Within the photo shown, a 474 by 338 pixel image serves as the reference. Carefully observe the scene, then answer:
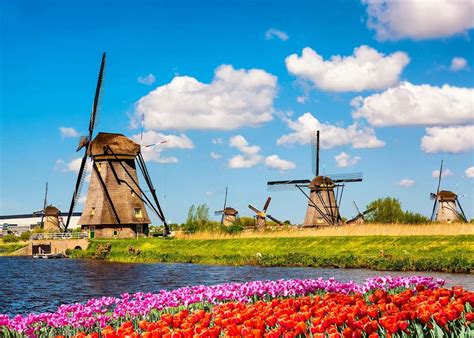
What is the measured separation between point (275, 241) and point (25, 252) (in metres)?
27.7

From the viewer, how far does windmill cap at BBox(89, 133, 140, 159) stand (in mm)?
48531

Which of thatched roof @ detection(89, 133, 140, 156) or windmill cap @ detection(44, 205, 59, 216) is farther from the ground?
thatched roof @ detection(89, 133, 140, 156)

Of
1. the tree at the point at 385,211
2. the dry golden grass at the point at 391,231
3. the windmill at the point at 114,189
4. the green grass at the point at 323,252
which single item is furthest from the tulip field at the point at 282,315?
the tree at the point at 385,211

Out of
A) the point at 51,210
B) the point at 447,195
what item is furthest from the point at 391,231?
the point at 51,210

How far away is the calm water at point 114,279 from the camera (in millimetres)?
20047

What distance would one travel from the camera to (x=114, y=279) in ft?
87.5

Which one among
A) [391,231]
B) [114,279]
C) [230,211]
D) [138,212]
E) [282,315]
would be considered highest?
[230,211]

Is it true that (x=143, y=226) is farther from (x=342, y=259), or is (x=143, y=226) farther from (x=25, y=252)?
(x=342, y=259)

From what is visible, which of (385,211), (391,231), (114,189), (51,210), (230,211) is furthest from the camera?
(230,211)

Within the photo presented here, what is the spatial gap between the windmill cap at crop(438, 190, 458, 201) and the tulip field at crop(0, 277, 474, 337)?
5925cm

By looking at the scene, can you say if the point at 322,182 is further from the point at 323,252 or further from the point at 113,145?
the point at 323,252

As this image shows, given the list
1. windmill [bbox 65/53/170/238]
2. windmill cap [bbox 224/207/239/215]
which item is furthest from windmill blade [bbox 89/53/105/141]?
windmill cap [bbox 224/207/239/215]

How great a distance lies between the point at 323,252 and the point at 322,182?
25.8 m

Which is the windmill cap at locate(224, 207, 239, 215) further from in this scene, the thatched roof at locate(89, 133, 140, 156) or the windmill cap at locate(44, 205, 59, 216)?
the thatched roof at locate(89, 133, 140, 156)
